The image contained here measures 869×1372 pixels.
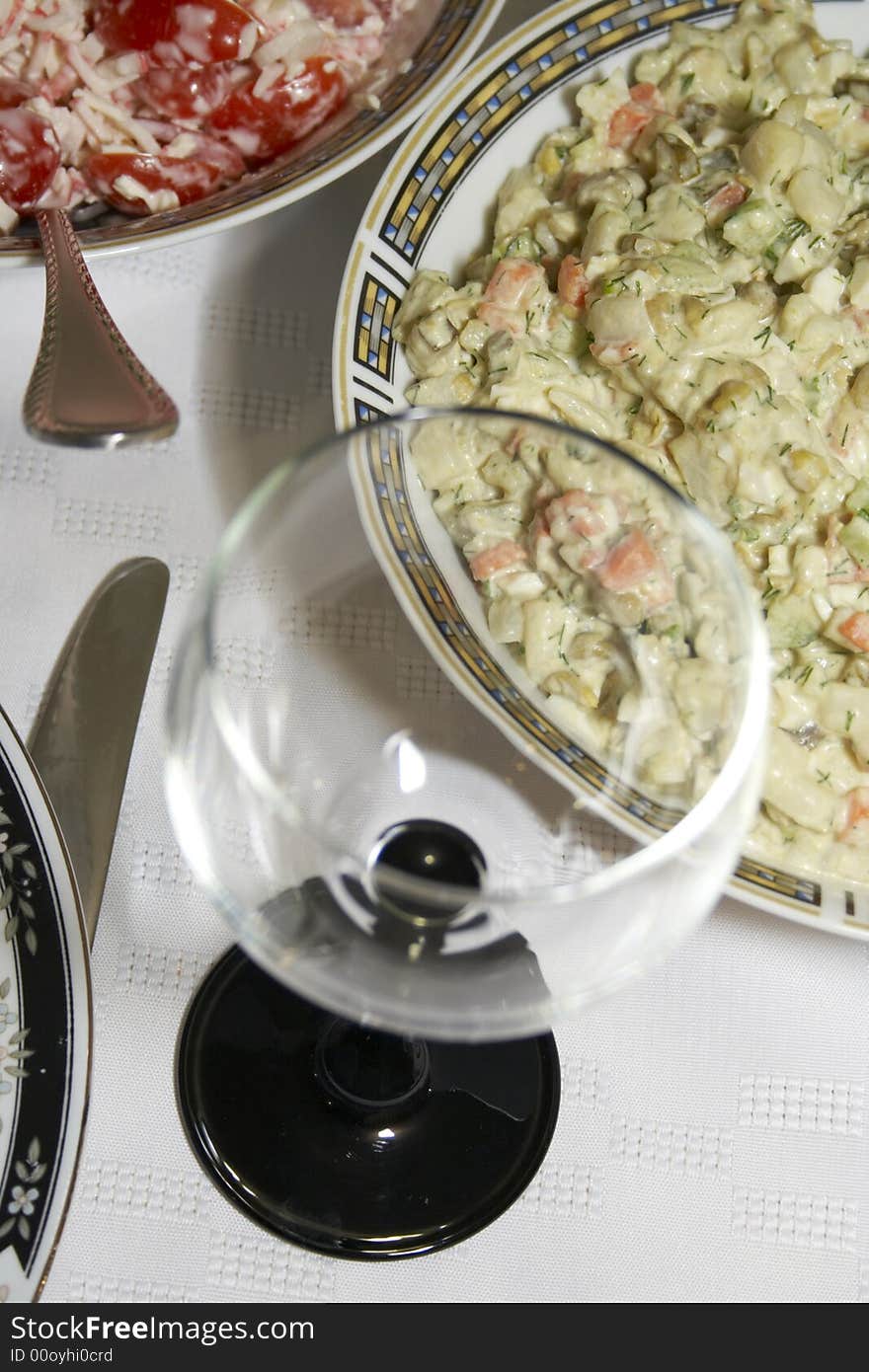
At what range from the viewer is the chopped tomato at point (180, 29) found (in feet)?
3.23

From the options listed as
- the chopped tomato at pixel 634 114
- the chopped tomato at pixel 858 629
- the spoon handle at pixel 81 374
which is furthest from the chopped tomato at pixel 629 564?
the chopped tomato at pixel 634 114

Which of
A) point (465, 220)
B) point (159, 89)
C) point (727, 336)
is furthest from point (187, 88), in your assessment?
point (727, 336)

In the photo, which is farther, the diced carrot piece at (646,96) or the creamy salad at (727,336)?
the diced carrot piece at (646,96)

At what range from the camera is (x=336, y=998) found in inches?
23.0

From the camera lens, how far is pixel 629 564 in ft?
2.18

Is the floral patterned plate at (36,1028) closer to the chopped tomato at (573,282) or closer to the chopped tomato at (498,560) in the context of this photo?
the chopped tomato at (498,560)

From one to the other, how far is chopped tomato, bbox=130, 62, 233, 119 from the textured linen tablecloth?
269 mm

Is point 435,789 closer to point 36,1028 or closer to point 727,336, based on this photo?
point 36,1028

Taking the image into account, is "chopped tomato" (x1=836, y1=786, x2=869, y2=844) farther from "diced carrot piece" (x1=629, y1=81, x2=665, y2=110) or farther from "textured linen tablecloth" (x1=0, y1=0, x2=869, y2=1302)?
"diced carrot piece" (x1=629, y1=81, x2=665, y2=110)

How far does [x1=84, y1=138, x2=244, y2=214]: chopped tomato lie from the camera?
98 cm

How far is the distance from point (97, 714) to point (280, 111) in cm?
48
